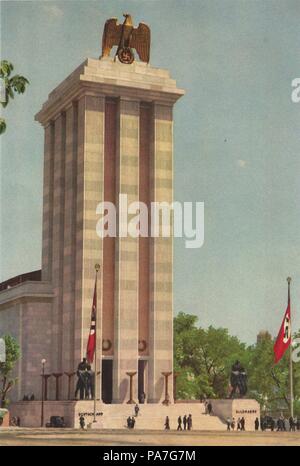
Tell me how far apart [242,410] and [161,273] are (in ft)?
62.1

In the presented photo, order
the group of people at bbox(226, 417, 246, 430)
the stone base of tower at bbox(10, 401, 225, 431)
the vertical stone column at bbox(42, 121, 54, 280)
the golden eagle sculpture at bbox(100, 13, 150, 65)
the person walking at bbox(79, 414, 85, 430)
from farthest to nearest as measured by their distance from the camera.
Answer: the vertical stone column at bbox(42, 121, 54, 280), the golden eagle sculpture at bbox(100, 13, 150, 65), the stone base of tower at bbox(10, 401, 225, 431), the group of people at bbox(226, 417, 246, 430), the person walking at bbox(79, 414, 85, 430)

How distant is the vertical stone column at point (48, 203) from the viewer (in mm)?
99875

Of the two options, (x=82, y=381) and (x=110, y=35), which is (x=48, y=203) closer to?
(x=110, y=35)

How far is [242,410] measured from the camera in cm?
7912

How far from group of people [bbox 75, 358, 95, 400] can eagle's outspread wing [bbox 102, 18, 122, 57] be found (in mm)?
32513

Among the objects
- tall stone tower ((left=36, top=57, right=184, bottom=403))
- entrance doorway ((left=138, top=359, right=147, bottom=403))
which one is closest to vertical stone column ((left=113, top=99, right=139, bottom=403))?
tall stone tower ((left=36, top=57, right=184, bottom=403))

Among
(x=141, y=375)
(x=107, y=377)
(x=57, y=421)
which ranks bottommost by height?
(x=57, y=421)

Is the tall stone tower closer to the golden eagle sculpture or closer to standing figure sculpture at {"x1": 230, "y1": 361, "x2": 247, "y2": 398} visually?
the golden eagle sculpture

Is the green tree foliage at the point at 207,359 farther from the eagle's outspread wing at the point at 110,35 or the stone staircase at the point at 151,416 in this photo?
the eagle's outspread wing at the point at 110,35

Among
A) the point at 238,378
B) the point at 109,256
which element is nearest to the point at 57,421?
the point at 238,378

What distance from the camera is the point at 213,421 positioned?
259 ft

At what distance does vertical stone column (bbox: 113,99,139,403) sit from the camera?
89.2 metres
